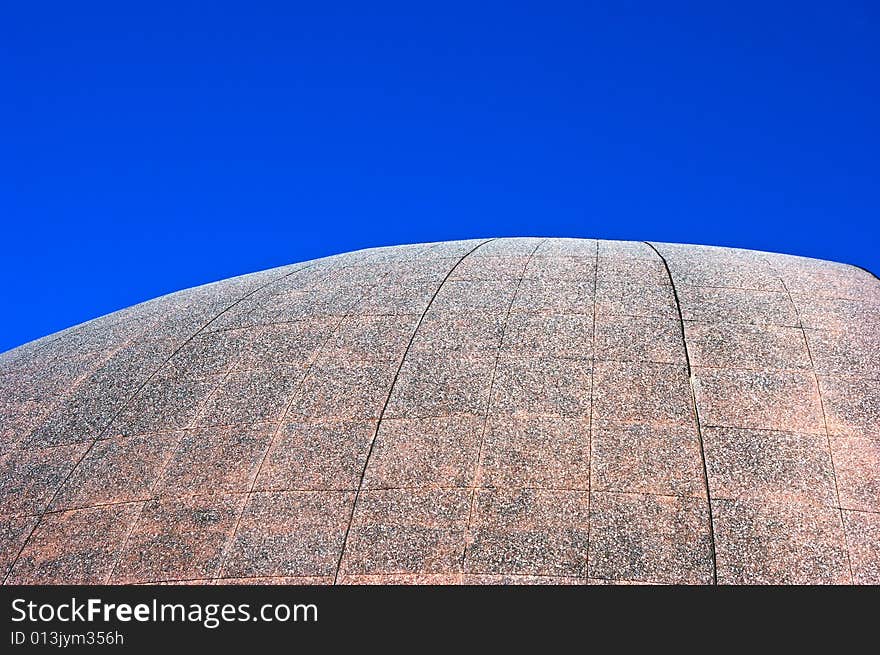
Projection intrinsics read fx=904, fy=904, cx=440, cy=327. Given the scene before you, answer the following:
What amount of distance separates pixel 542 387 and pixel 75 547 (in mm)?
7670

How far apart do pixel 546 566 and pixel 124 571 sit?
6.10 meters

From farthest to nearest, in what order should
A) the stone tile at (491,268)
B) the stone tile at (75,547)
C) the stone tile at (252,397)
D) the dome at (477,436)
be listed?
1. the stone tile at (491,268)
2. the stone tile at (252,397)
3. the stone tile at (75,547)
4. the dome at (477,436)

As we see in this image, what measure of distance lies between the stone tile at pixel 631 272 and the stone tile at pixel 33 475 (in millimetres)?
10327

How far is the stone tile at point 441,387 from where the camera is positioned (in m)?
14.6

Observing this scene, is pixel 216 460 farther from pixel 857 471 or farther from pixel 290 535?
pixel 857 471

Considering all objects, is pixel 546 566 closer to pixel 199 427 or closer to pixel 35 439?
pixel 199 427

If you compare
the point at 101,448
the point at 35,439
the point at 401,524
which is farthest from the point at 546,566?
the point at 35,439

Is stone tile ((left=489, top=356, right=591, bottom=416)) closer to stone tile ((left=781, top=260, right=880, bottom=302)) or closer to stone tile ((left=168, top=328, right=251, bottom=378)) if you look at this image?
stone tile ((left=168, top=328, right=251, bottom=378))

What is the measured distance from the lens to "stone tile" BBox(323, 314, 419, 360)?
1623 centimetres

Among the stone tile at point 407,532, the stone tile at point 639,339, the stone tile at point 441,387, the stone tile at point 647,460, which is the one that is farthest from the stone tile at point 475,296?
the stone tile at point 407,532

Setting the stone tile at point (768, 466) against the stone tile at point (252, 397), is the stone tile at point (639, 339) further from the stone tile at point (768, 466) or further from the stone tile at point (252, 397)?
the stone tile at point (252, 397)

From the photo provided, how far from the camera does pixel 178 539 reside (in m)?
13.4

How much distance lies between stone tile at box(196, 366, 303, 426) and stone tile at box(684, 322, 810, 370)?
6.99 meters

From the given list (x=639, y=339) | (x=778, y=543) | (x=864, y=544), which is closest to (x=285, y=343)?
(x=639, y=339)
